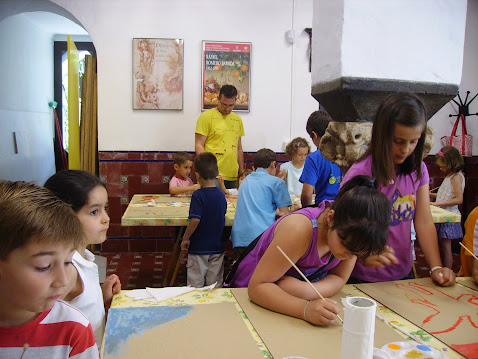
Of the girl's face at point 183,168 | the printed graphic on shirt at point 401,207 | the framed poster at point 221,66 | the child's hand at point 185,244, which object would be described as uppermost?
the framed poster at point 221,66

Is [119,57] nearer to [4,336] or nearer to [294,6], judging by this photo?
[294,6]

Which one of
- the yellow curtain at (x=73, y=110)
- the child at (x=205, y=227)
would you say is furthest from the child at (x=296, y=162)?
the yellow curtain at (x=73, y=110)

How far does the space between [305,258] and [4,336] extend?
3.33 ft

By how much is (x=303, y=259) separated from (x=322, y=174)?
1.74 metres

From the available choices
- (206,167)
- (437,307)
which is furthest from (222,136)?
(437,307)

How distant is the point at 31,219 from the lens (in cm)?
111

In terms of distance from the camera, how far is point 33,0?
5.86 meters

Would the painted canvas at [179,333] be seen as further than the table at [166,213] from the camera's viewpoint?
No

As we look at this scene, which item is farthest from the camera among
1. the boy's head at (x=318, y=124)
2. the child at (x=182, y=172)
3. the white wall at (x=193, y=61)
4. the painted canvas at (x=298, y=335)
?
the white wall at (x=193, y=61)

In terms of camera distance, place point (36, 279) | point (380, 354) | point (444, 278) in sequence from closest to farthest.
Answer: point (36, 279) < point (380, 354) < point (444, 278)

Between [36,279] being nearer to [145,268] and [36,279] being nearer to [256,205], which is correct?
[256,205]

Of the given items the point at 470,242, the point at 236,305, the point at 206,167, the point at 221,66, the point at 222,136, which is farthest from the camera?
the point at 221,66

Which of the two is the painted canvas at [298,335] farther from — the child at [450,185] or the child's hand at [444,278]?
the child at [450,185]

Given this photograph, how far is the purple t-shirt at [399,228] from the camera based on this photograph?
6.53 feet
